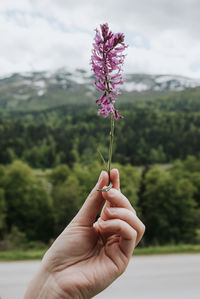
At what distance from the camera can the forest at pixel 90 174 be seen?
53.7 m

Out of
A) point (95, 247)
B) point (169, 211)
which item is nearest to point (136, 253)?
point (95, 247)

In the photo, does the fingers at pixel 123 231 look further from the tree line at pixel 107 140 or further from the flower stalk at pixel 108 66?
the tree line at pixel 107 140

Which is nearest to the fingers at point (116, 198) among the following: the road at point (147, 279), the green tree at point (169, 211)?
the road at point (147, 279)

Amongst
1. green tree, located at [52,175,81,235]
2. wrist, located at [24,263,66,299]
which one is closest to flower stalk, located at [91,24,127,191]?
wrist, located at [24,263,66,299]

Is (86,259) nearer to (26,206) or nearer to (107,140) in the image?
(26,206)

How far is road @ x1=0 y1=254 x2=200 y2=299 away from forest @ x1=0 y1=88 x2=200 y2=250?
4.33 meters

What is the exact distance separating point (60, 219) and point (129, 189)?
40.5 ft

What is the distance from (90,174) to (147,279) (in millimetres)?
54795

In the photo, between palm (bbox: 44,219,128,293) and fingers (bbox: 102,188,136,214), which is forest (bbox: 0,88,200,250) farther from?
palm (bbox: 44,219,128,293)

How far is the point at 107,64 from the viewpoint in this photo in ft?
6.60

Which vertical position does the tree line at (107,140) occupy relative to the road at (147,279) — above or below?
below

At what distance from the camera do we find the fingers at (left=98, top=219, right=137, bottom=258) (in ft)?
6.47

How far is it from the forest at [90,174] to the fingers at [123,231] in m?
0.50

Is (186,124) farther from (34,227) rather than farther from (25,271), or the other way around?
(25,271)
